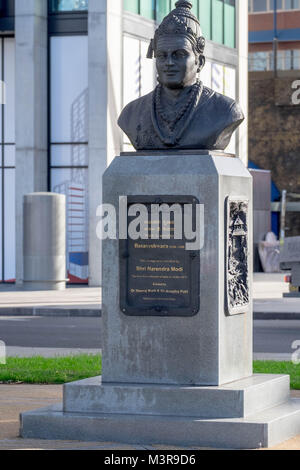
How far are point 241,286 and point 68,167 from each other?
2253 cm

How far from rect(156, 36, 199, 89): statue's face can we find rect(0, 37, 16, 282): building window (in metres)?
22.6

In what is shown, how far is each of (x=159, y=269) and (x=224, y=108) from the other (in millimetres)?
1443

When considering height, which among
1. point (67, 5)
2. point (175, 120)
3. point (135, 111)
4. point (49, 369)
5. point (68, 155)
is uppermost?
point (67, 5)

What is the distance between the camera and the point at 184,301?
29.1ft

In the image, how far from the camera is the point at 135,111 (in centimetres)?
969

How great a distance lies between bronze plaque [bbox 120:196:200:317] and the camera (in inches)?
349

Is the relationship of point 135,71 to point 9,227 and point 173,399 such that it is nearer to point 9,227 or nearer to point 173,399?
point 9,227

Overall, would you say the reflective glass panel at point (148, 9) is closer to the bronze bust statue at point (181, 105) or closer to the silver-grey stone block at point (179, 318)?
the bronze bust statue at point (181, 105)

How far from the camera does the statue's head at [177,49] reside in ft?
30.9

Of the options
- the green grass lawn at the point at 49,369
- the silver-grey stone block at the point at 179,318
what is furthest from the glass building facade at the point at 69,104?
the silver-grey stone block at the point at 179,318

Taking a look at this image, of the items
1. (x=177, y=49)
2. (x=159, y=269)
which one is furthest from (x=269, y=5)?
(x=159, y=269)

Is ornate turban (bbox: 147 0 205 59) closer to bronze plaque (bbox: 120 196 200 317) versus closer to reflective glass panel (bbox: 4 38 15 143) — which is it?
bronze plaque (bbox: 120 196 200 317)

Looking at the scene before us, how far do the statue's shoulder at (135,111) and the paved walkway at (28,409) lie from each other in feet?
8.37
